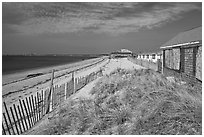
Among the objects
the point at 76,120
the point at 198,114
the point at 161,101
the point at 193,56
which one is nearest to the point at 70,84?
the point at 76,120

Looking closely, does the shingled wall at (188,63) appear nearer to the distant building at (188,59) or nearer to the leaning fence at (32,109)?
the distant building at (188,59)

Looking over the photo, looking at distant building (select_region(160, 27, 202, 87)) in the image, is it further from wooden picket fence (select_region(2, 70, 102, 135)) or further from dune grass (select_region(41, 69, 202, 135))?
wooden picket fence (select_region(2, 70, 102, 135))

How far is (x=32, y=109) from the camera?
17.4ft

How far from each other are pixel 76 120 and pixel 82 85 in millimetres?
4671

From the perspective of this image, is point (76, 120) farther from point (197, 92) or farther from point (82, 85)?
point (197, 92)

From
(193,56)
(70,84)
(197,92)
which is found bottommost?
(197,92)

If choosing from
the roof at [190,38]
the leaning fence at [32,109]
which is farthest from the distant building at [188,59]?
the leaning fence at [32,109]

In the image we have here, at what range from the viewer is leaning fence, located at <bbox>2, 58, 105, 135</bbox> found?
444 cm

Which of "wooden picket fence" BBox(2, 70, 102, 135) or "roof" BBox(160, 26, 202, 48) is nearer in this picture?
"wooden picket fence" BBox(2, 70, 102, 135)

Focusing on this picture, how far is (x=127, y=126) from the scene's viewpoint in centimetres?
462

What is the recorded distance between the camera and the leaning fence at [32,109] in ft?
14.6

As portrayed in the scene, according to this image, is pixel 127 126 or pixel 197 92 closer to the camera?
pixel 127 126

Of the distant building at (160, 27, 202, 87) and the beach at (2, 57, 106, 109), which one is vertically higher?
the distant building at (160, 27, 202, 87)

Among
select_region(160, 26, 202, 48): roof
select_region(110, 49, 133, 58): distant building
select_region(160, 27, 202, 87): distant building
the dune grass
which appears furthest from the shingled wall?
select_region(110, 49, 133, 58): distant building
